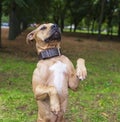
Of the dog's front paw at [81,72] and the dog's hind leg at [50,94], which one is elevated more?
the dog's front paw at [81,72]

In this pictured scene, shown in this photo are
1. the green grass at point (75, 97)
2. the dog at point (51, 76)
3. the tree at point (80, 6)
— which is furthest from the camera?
the tree at point (80, 6)

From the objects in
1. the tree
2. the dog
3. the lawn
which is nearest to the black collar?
the dog

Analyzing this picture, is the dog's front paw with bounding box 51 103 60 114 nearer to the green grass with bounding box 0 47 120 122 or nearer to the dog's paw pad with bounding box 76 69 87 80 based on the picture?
the dog's paw pad with bounding box 76 69 87 80

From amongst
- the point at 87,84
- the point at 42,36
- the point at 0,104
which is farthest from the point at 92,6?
the point at 42,36

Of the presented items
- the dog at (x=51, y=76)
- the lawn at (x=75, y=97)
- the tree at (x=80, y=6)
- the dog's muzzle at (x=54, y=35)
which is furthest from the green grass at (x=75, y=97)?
the tree at (x=80, y=6)

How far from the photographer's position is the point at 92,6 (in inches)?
1470

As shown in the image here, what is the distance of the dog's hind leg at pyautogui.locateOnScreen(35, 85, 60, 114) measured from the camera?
3.35 meters

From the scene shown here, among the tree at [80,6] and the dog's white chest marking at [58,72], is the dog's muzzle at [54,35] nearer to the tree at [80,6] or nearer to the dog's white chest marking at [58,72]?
the dog's white chest marking at [58,72]

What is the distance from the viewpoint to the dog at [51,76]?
11.4 ft

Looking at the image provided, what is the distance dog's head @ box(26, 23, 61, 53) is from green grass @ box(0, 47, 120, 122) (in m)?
3.49

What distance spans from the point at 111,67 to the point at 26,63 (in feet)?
10.7

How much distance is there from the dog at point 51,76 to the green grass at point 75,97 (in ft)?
11.2

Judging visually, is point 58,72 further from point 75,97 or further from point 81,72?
point 75,97

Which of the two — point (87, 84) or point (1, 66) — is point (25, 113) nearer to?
point (87, 84)
